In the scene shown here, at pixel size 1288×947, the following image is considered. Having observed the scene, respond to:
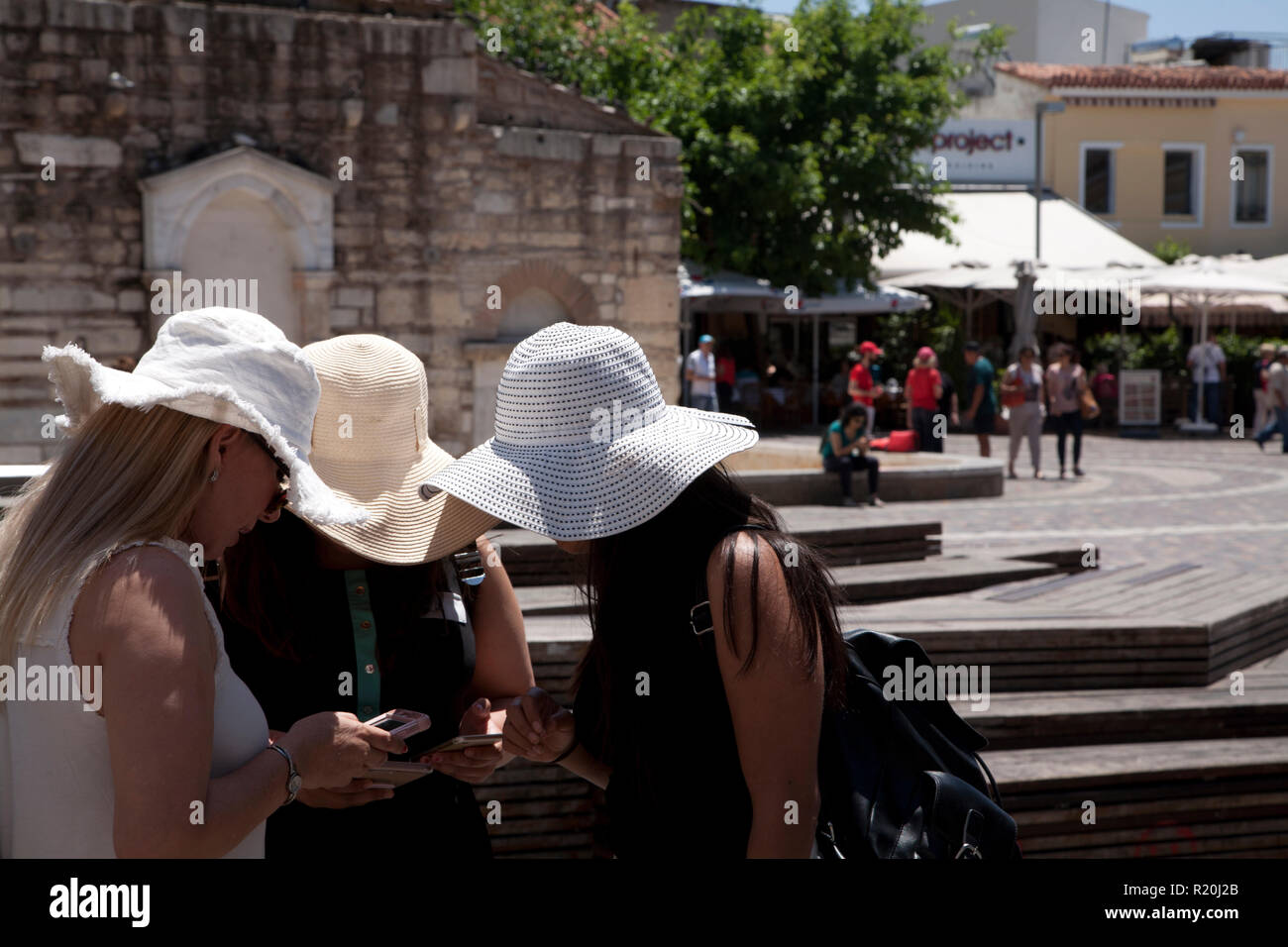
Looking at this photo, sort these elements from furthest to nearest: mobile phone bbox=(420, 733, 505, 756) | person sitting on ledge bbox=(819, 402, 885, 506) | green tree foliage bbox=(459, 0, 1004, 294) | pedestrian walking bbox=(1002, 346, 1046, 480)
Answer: green tree foliage bbox=(459, 0, 1004, 294), pedestrian walking bbox=(1002, 346, 1046, 480), person sitting on ledge bbox=(819, 402, 885, 506), mobile phone bbox=(420, 733, 505, 756)

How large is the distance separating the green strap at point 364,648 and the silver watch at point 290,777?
492mm

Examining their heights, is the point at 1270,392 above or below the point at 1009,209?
below

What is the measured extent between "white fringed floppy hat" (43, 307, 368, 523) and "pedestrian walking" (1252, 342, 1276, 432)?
867 inches

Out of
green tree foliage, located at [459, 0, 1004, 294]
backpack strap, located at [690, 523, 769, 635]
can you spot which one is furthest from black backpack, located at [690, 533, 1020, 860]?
green tree foliage, located at [459, 0, 1004, 294]

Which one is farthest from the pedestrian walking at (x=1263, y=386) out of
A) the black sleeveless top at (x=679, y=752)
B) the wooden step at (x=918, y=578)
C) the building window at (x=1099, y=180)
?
the black sleeveless top at (x=679, y=752)

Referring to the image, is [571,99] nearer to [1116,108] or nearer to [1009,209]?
[1009,209]

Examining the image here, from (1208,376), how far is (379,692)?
78.8ft

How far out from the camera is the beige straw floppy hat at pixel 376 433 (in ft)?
8.75

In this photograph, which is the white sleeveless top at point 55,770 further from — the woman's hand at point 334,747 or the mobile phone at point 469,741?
the mobile phone at point 469,741

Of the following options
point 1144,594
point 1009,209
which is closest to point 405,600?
point 1144,594

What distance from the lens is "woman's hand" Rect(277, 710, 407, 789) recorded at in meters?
2.03

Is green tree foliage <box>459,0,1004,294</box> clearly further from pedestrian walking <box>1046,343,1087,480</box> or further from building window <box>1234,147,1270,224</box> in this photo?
building window <box>1234,147,1270,224</box>

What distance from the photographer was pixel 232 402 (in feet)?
6.26
